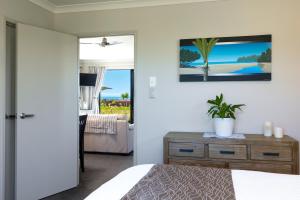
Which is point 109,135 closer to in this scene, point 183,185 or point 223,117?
point 223,117

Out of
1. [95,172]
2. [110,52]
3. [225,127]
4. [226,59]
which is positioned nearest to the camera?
[225,127]

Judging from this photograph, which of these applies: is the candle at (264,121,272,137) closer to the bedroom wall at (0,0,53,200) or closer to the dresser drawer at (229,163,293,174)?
the dresser drawer at (229,163,293,174)

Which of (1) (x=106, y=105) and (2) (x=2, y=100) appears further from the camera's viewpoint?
(1) (x=106, y=105)

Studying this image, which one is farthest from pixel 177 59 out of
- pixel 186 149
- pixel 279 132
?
pixel 279 132

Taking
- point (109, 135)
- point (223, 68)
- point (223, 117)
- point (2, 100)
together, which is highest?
point (223, 68)

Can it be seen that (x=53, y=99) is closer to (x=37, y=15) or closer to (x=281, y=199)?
(x=37, y=15)

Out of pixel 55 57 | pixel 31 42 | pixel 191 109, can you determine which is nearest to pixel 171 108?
pixel 191 109

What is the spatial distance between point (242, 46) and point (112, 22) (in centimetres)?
161

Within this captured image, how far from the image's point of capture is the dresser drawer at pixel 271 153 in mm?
2529

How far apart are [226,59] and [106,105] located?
Answer: 19.8 feet

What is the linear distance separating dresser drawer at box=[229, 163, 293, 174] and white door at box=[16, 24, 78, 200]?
81.1 inches

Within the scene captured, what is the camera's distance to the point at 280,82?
115 inches

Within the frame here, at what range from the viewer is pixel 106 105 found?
8.57m

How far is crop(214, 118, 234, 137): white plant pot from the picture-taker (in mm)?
2812
